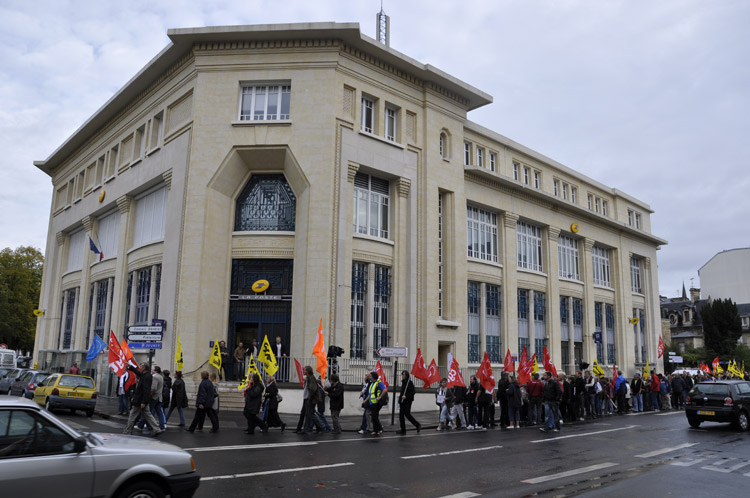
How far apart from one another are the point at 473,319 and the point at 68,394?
1922cm

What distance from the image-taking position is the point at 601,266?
1682 inches

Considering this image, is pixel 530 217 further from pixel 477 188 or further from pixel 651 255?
pixel 651 255

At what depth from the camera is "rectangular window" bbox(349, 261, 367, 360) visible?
80.3 feet

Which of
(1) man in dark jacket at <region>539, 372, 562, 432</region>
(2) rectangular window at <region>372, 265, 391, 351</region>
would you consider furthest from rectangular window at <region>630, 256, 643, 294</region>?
(1) man in dark jacket at <region>539, 372, 562, 432</region>

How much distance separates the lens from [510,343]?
106 feet

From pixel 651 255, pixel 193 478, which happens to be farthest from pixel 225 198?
pixel 651 255

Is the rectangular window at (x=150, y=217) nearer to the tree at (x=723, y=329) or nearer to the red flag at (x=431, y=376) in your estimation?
the red flag at (x=431, y=376)

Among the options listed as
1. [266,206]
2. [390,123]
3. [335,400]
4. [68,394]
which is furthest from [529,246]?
[68,394]

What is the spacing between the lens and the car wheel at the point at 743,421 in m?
17.5

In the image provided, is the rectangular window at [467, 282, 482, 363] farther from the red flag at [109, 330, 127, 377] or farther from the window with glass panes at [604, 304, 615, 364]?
the red flag at [109, 330, 127, 377]

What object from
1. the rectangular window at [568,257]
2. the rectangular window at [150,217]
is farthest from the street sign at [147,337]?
the rectangular window at [568,257]

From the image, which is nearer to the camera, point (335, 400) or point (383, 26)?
point (335, 400)

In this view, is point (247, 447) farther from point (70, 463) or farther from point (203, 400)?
point (70, 463)

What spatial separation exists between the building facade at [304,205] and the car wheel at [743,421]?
12.0 metres
